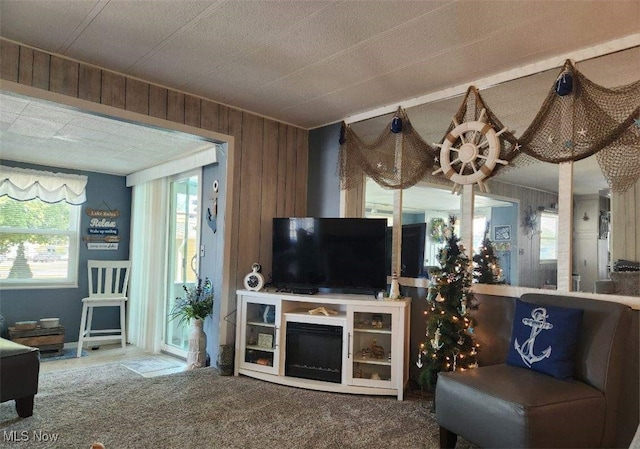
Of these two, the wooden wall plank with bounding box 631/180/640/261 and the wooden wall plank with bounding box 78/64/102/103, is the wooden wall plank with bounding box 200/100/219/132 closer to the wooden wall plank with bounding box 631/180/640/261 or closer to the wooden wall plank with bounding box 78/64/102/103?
the wooden wall plank with bounding box 78/64/102/103

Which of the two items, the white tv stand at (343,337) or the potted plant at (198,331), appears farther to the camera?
the potted plant at (198,331)

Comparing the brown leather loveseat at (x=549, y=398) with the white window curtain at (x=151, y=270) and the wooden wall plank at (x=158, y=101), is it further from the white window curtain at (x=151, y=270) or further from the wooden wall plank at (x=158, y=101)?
the white window curtain at (x=151, y=270)

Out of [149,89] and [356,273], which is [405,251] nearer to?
[356,273]

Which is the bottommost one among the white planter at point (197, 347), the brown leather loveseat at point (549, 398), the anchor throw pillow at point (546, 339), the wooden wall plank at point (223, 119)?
the white planter at point (197, 347)

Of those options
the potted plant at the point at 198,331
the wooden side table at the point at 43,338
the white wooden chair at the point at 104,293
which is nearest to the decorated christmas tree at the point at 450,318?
the potted plant at the point at 198,331

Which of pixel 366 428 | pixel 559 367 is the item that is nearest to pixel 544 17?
pixel 559 367

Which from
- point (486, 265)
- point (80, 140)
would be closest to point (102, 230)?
point (80, 140)

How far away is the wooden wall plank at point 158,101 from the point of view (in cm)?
338

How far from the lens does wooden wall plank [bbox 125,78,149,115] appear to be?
3.25 m

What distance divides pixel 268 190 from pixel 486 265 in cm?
215

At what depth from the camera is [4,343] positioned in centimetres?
278

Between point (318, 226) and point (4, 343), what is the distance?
2430 millimetres

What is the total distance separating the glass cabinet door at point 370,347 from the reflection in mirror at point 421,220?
519 mm

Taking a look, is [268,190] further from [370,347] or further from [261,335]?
[370,347]
